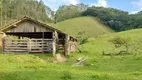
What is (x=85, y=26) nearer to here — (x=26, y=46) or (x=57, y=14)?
(x=57, y=14)

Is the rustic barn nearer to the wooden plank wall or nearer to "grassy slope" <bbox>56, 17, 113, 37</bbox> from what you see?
the wooden plank wall

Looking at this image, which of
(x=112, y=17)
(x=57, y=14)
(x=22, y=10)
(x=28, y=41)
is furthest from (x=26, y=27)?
(x=57, y=14)

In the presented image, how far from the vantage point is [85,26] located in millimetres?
109625

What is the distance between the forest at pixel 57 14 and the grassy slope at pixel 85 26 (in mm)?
4678

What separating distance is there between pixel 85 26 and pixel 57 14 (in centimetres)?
3789

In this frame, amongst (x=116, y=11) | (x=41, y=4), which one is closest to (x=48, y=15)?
(x=41, y=4)

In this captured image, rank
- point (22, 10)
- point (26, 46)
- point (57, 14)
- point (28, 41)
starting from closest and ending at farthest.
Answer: point (28, 41)
point (26, 46)
point (22, 10)
point (57, 14)

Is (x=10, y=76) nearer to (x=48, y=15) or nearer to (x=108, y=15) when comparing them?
(x=108, y=15)

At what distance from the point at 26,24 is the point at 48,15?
4029 inches

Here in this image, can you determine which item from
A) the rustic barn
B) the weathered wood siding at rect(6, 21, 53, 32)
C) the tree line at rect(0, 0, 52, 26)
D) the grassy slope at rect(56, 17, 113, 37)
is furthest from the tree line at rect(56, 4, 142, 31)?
the weathered wood siding at rect(6, 21, 53, 32)

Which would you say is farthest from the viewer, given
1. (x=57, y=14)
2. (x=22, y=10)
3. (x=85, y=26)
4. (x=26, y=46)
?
(x=57, y=14)

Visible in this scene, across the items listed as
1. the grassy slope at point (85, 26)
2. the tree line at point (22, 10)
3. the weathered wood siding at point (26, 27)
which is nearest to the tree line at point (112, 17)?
the grassy slope at point (85, 26)

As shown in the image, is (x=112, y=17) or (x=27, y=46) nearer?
(x=27, y=46)

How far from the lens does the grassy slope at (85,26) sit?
103 m
